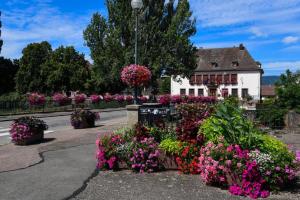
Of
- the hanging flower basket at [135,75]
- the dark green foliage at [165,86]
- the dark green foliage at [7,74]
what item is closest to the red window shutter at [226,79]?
the dark green foliage at [165,86]

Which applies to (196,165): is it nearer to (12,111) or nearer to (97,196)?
(97,196)

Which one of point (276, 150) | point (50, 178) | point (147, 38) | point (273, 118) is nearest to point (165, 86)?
point (147, 38)

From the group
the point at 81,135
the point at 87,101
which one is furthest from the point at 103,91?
the point at 81,135

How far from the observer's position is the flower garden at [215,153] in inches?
253

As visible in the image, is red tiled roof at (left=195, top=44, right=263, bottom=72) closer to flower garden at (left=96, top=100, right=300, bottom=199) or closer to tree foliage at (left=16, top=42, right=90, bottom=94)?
tree foliage at (left=16, top=42, right=90, bottom=94)

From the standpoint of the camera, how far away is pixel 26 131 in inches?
504

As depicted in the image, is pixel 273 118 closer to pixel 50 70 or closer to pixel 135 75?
pixel 135 75

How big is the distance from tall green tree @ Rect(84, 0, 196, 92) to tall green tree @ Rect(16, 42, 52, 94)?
2177 cm

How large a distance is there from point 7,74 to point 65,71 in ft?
42.0

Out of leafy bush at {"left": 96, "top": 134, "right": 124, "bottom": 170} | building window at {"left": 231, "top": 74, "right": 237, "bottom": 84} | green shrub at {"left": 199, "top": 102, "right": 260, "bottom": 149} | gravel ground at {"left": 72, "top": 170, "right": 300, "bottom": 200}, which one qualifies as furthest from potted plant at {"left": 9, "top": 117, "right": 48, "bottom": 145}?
building window at {"left": 231, "top": 74, "right": 237, "bottom": 84}

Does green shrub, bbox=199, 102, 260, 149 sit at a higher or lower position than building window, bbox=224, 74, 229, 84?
lower

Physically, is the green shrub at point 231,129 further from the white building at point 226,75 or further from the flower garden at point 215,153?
the white building at point 226,75

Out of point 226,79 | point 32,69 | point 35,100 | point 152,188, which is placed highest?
point 32,69

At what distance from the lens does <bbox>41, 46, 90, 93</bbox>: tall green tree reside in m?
60.6
